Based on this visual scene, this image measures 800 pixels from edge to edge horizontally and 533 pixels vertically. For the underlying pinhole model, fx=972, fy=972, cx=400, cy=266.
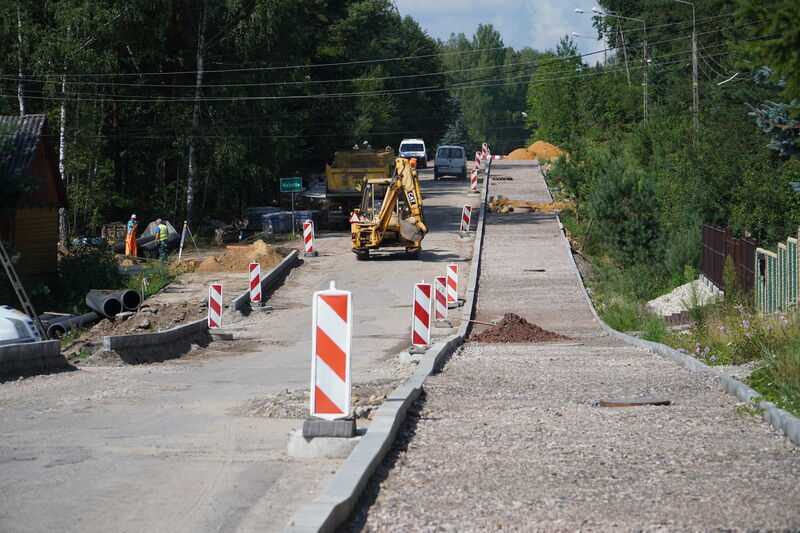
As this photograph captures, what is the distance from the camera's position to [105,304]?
83.5 feet

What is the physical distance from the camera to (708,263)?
87.9 feet

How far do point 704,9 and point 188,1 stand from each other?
1295 inches

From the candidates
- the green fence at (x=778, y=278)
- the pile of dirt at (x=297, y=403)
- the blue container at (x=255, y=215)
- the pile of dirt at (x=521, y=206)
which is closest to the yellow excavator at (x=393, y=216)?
the blue container at (x=255, y=215)

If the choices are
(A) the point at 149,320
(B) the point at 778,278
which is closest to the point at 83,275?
(A) the point at 149,320

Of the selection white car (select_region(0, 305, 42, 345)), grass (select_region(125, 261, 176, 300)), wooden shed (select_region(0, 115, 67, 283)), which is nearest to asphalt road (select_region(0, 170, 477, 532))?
white car (select_region(0, 305, 42, 345))

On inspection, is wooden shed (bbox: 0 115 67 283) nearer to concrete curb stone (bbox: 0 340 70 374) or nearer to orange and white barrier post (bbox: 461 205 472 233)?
orange and white barrier post (bbox: 461 205 472 233)

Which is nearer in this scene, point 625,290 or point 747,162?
point 625,290

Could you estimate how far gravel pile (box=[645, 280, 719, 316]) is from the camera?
24.3 meters

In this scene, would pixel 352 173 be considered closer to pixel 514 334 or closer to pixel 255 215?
pixel 255 215

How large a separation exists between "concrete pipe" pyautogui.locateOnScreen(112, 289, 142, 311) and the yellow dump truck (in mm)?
15456

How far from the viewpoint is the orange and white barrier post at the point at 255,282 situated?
85.4 feet

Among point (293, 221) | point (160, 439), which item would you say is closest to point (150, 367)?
point (160, 439)

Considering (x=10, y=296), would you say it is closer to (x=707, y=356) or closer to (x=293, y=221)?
(x=293, y=221)

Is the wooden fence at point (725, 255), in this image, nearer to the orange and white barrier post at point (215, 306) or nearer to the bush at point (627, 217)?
the bush at point (627, 217)
